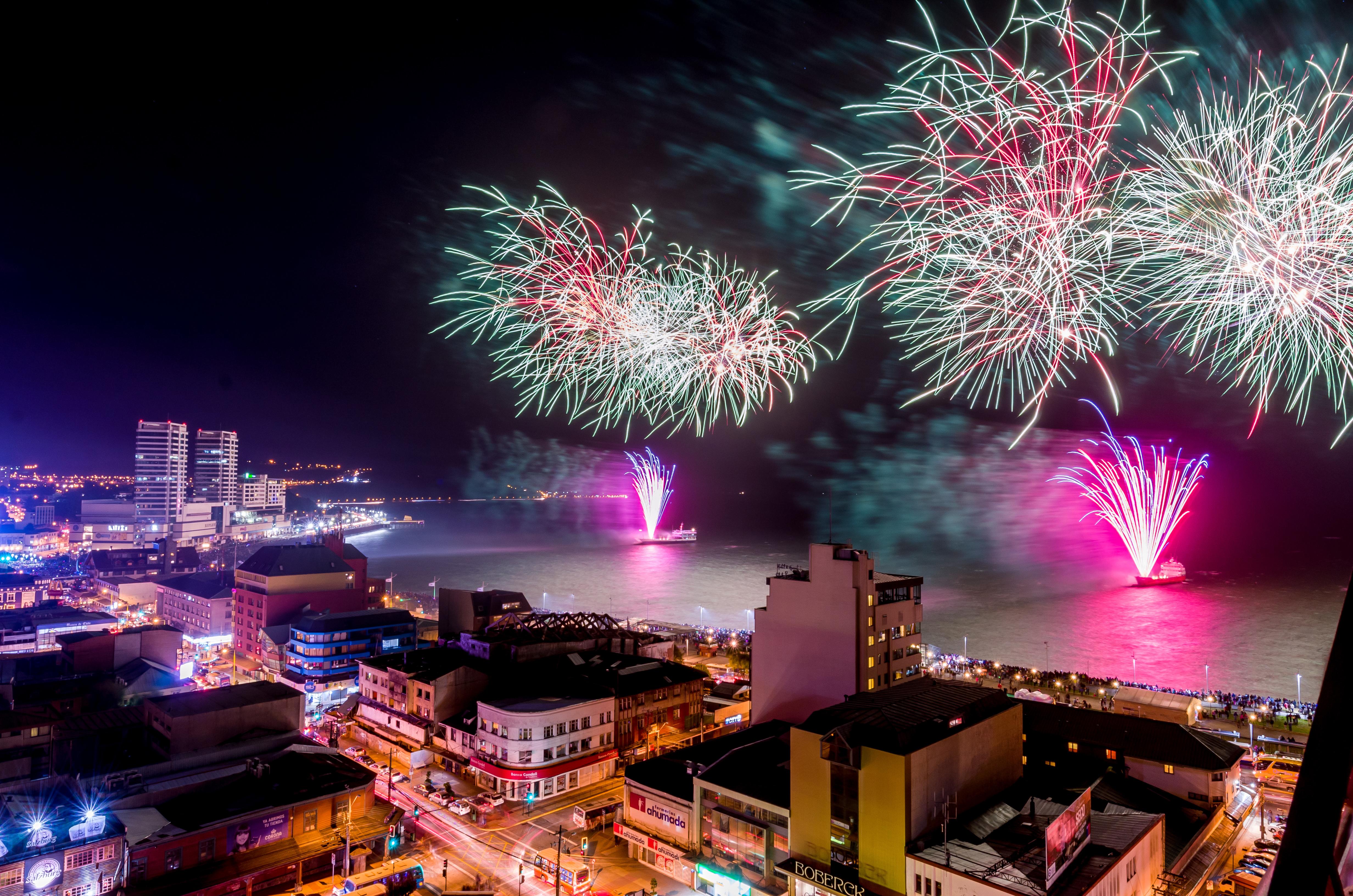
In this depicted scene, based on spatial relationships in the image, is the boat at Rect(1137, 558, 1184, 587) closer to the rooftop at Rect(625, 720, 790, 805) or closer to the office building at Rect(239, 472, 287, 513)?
the rooftop at Rect(625, 720, 790, 805)

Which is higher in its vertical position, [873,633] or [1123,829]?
[873,633]

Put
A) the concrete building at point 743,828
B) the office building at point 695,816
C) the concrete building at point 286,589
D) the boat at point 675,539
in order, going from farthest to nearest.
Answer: the boat at point 675,539 → the concrete building at point 286,589 → the office building at point 695,816 → the concrete building at point 743,828

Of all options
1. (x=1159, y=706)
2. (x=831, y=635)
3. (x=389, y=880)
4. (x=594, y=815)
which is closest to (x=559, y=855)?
(x=594, y=815)

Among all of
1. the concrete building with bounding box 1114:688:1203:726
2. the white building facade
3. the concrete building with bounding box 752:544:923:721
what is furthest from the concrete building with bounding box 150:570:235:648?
the concrete building with bounding box 1114:688:1203:726

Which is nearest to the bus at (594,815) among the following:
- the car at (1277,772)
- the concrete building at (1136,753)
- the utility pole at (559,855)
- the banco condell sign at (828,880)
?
the utility pole at (559,855)

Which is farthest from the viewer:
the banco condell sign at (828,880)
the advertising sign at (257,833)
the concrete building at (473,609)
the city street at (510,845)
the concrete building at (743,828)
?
the concrete building at (473,609)

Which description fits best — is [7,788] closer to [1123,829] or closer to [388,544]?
[1123,829]

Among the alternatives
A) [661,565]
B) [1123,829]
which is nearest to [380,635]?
[1123,829]

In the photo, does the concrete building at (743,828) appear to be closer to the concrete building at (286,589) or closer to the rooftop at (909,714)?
the rooftop at (909,714)
